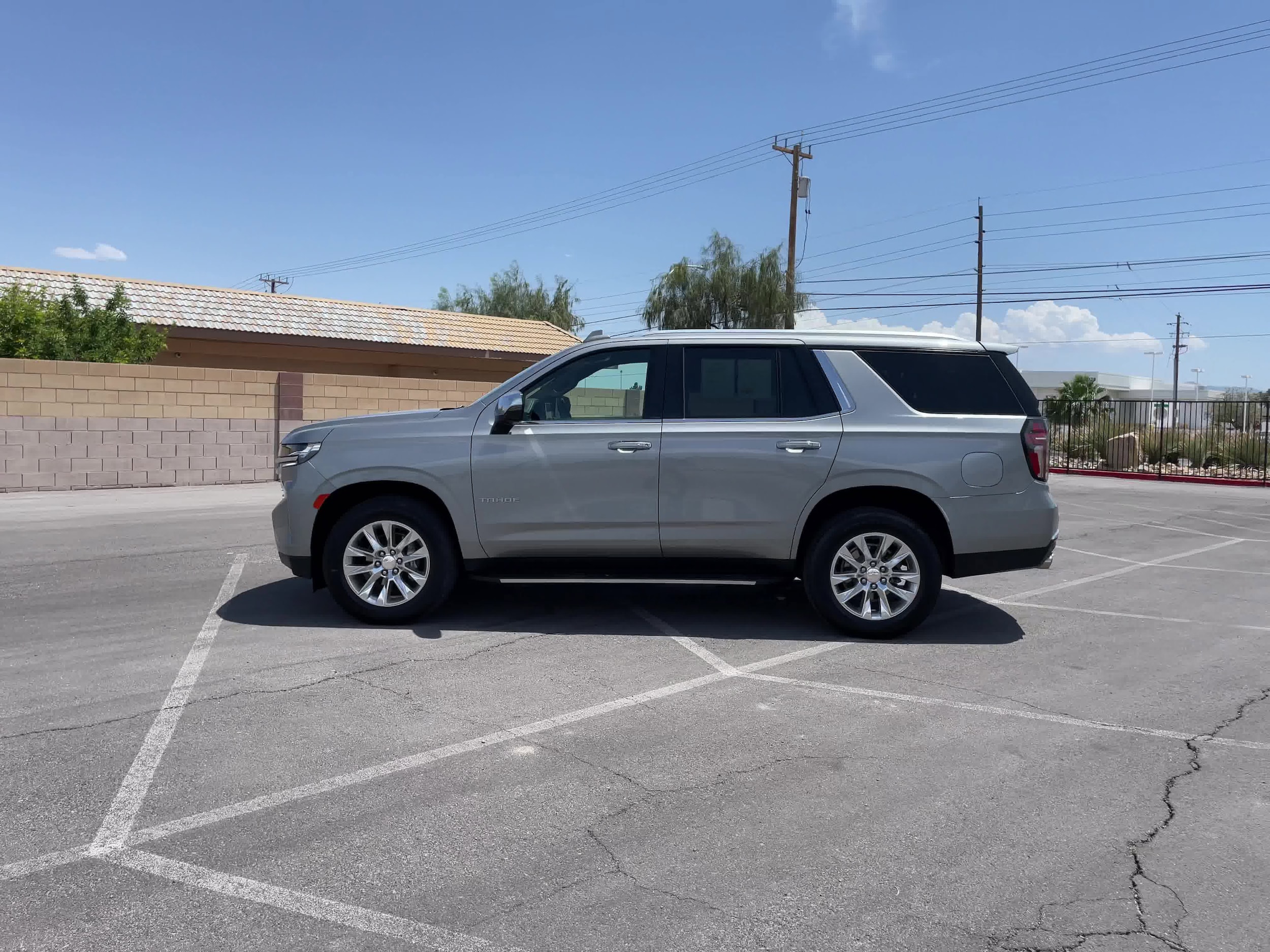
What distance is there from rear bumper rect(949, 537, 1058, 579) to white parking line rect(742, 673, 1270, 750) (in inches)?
57.9

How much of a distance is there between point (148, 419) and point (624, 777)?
622 inches

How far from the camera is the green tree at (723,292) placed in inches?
1780

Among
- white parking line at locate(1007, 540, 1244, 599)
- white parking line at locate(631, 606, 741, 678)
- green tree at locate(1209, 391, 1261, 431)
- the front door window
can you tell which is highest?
green tree at locate(1209, 391, 1261, 431)

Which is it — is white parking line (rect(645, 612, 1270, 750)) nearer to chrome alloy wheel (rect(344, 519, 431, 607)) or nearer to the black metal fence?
chrome alloy wheel (rect(344, 519, 431, 607))

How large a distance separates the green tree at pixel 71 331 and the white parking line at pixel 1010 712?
1654cm

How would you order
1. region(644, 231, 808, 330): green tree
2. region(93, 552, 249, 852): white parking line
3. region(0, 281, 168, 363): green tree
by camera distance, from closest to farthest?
region(93, 552, 249, 852): white parking line → region(0, 281, 168, 363): green tree → region(644, 231, 808, 330): green tree

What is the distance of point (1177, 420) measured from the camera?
3031 centimetres

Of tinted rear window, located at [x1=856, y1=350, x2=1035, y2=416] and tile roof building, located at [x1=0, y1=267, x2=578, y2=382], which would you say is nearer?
tinted rear window, located at [x1=856, y1=350, x2=1035, y2=416]

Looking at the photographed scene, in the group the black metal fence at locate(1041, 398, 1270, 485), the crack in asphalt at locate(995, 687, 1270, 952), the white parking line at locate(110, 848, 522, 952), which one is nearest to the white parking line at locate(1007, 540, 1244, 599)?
the crack in asphalt at locate(995, 687, 1270, 952)

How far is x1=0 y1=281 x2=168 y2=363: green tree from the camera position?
18.4m

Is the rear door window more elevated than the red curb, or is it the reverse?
the rear door window

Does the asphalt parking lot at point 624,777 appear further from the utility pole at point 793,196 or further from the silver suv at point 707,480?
the utility pole at point 793,196

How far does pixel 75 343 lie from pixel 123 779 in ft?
55.6

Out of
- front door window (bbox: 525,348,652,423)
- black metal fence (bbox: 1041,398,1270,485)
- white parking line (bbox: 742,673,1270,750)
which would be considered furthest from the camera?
black metal fence (bbox: 1041,398,1270,485)
